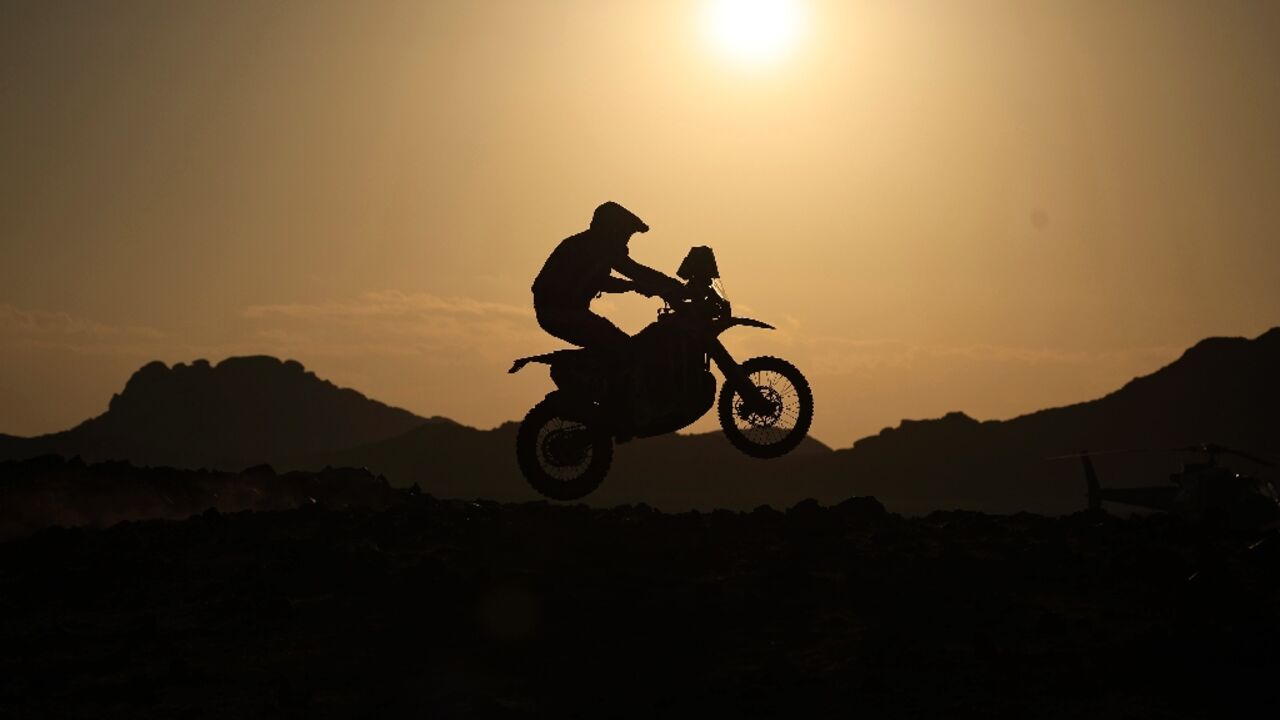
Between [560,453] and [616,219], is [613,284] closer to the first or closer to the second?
[616,219]

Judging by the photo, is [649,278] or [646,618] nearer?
[646,618]

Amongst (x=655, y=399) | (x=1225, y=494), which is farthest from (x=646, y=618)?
(x=1225, y=494)

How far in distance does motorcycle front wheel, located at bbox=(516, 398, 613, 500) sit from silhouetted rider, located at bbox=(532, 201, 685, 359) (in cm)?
114

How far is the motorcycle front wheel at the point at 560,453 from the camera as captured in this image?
16.7 meters

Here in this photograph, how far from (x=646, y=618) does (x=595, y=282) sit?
4.85 m

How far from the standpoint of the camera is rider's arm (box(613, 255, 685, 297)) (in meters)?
16.1

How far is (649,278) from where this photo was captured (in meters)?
16.2

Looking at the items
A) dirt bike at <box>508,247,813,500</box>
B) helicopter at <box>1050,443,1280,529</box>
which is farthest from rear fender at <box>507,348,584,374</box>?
helicopter at <box>1050,443,1280,529</box>

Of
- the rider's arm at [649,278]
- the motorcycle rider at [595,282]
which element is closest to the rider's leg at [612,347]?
the motorcycle rider at [595,282]

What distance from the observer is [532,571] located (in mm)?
14156

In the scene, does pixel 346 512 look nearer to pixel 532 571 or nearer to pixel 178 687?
pixel 532 571

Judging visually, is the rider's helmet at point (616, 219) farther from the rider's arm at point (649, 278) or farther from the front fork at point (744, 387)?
the front fork at point (744, 387)

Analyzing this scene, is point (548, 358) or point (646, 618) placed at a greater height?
point (548, 358)

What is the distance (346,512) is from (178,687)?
651 cm
